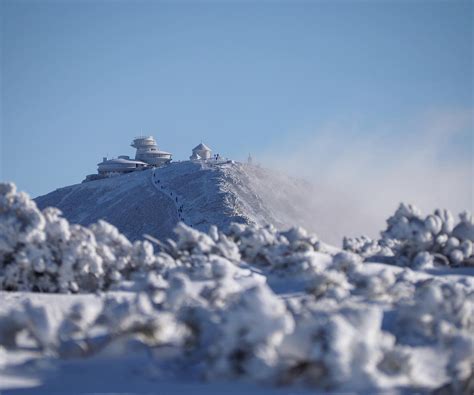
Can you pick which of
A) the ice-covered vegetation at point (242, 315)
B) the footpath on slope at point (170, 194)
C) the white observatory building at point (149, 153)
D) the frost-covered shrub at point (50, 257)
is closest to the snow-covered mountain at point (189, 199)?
the footpath on slope at point (170, 194)

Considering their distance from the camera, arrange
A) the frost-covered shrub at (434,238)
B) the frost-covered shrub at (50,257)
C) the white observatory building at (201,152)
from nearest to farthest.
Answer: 1. the frost-covered shrub at (50,257)
2. the frost-covered shrub at (434,238)
3. the white observatory building at (201,152)

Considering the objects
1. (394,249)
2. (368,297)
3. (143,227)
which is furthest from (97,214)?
(368,297)

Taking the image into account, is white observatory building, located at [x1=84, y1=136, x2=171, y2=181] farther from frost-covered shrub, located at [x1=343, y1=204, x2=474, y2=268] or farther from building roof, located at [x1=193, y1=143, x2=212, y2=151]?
frost-covered shrub, located at [x1=343, y1=204, x2=474, y2=268]

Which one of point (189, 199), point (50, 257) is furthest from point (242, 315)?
point (189, 199)

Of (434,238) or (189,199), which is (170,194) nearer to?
(189,199)

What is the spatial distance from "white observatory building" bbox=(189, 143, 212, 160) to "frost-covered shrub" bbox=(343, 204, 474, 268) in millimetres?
36791

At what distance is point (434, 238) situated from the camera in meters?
12.4

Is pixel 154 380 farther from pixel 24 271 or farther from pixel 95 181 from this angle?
pixel 95 181

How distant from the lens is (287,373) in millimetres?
5773

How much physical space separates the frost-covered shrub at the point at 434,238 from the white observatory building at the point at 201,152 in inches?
1448

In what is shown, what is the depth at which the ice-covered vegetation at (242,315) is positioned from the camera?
5.78 meters

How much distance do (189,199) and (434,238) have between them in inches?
976

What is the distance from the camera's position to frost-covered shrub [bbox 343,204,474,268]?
39.7ft

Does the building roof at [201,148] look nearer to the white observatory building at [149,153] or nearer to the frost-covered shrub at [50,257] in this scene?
the white observatory building at [149,153]
